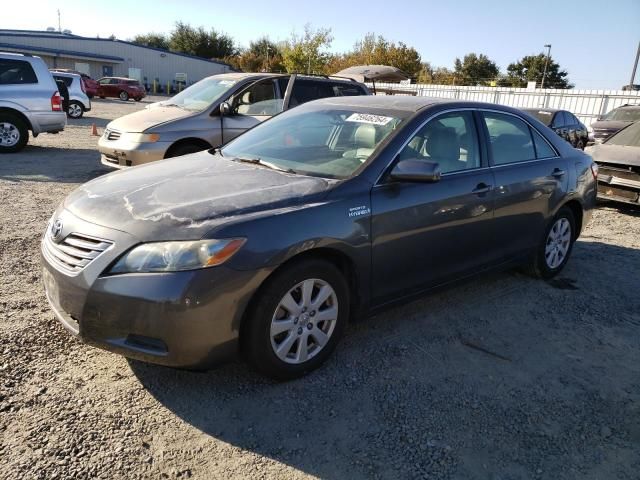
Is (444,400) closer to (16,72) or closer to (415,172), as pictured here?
(415,172)

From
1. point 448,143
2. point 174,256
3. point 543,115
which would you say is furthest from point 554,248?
point 543,115

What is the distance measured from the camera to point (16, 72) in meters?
11.1

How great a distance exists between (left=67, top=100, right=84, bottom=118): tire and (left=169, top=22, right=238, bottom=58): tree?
179 feet

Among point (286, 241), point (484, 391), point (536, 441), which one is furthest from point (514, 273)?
point (286, 241)

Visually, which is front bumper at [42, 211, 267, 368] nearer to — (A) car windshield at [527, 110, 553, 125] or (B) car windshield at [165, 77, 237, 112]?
(B) car windshield at [165, 77, 237, 112]

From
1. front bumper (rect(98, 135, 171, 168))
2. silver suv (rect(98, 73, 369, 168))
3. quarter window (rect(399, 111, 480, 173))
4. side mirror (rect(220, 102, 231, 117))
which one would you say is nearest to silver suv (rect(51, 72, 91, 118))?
silver suv (rect(98, 73, 369, 168))

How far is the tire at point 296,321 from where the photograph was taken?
2.89 meters

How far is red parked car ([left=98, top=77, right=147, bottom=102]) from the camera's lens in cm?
3593

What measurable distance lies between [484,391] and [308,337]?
1.11m

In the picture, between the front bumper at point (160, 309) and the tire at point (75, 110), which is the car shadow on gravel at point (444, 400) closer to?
the front bumper at point (160, 309)

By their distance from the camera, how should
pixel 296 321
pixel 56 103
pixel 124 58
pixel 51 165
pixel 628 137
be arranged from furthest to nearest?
1. pixel 124 58
2. pixel 56 103
3. pixel 51 165
4. pixel 628 137
5. pixel 296 321

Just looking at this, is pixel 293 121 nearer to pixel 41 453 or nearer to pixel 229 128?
pixel 41 453

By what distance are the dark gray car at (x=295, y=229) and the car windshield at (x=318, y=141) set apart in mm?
15

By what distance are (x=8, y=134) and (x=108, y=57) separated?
152ft
